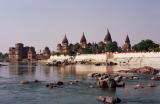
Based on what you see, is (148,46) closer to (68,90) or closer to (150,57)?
(150,57)

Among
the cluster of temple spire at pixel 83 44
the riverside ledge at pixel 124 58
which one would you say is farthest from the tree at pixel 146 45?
the cluster of temple spire at pixel 83 44

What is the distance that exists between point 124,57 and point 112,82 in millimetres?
69426

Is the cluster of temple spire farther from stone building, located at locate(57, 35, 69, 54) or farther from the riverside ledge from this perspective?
the riverside ledge

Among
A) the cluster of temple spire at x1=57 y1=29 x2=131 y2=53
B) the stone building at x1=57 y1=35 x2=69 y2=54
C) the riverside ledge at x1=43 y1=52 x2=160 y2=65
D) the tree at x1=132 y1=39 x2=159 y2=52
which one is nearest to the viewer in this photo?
the riverside ledge at x1=43 y1=52 x2=160 y2=65

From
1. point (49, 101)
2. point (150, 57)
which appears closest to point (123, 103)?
point (49, 101)

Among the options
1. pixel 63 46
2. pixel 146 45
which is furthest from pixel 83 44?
pixel 146 45

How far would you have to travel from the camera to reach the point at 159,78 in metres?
43.3

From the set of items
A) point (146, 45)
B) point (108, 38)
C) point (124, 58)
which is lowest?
point (124, 58)

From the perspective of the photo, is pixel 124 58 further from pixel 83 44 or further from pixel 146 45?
pixel 83 44

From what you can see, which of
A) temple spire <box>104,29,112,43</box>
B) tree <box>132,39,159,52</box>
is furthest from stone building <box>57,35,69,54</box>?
tree <box>132,39,159,52</box>

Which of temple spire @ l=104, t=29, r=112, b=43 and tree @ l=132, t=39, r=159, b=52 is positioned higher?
temple spire @ l=104, t=29, r=112, b=43

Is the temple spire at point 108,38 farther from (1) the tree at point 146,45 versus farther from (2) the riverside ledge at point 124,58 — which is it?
(1) the tree at point 146,45

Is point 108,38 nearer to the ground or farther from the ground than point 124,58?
farther from the ground

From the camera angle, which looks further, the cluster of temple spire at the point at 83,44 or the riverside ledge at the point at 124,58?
the cluster of temple spire at the point at 83,44
